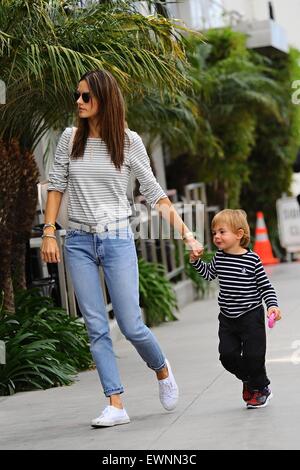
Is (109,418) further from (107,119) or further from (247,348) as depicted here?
(107,119)

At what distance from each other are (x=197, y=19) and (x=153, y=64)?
486 inches

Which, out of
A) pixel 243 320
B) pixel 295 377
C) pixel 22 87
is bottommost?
pixel 295 377

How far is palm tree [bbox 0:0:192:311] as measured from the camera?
8.33m

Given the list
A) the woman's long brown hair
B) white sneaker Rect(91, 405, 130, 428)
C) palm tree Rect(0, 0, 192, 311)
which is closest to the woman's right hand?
the woman's long brown hair

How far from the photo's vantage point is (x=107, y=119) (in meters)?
6.65

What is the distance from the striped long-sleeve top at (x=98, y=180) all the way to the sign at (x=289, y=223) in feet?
45.9

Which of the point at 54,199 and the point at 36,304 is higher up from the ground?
the point at 54,199

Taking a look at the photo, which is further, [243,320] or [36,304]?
[36,304]

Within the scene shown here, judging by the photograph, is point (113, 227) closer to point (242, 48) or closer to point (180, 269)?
point (180, 269)

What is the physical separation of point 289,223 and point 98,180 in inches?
571

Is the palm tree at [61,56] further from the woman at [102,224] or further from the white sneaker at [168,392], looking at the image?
the white sneaker at [168,392]

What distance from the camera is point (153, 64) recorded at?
8734mm
